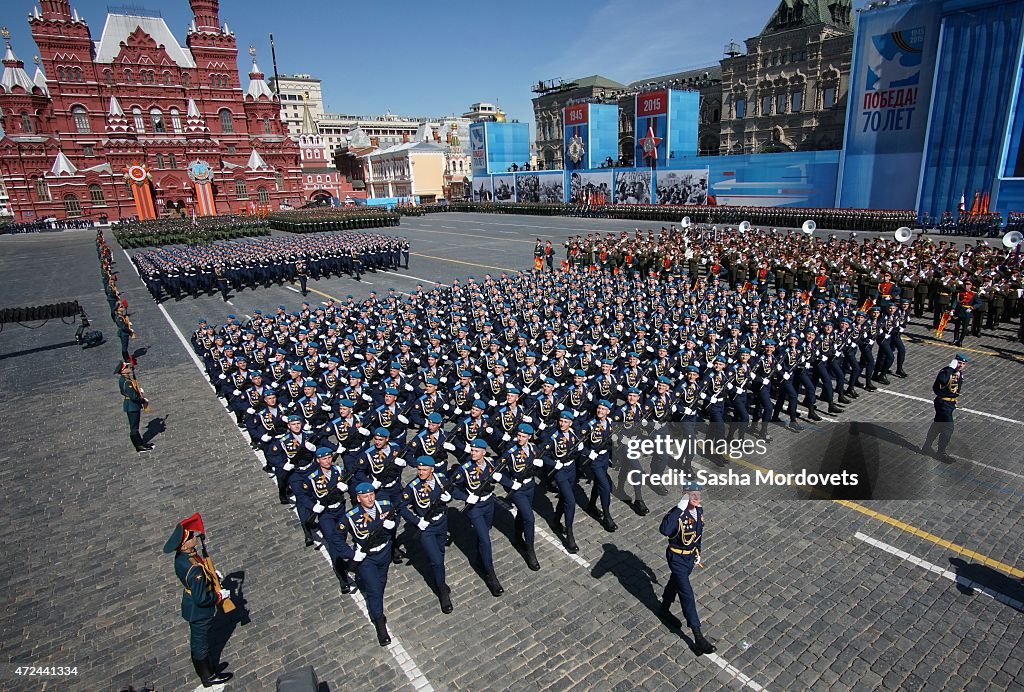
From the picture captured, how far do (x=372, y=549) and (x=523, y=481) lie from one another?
6.94 ft

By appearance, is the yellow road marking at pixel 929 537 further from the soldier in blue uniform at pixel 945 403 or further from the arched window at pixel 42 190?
the arched window at pixel 42 190

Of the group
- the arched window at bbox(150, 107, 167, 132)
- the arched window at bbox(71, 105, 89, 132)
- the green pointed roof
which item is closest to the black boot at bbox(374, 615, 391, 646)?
the green pointed roof

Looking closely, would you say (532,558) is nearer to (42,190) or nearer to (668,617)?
(668,617)

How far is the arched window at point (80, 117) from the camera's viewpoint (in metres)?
64.9

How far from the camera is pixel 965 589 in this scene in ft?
21.5

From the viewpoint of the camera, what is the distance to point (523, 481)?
7215 mm

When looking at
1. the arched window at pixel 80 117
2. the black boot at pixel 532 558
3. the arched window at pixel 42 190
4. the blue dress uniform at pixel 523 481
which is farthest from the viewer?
the arched window at pixel 80 117

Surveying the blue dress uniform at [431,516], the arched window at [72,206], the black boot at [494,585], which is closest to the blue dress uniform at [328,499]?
the blue dress uniform at [431,516]

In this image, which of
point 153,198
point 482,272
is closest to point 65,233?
point 153,198

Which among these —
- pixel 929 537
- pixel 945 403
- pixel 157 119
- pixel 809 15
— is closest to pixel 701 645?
pixel 929 537

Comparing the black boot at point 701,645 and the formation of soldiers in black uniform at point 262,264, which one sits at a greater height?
the formation of soldiers in black uniform at point 262,264

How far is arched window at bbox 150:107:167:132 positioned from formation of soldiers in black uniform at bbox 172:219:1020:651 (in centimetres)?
7236

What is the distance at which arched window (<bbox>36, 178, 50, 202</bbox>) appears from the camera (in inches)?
2507

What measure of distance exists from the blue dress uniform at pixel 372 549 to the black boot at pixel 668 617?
3.20 meters
